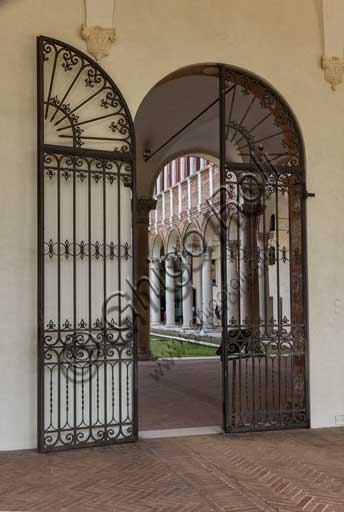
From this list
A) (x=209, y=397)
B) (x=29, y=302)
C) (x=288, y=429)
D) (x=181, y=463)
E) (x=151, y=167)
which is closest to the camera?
(x=181, y=463)

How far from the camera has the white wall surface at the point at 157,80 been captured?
244 inches

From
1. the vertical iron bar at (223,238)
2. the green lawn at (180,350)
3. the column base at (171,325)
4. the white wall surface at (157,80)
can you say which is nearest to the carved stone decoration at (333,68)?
the white wall surface at (157,80)

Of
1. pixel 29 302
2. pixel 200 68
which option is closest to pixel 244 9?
pixel 200 68

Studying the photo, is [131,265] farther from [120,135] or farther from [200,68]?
[200,68]

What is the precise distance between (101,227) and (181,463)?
2757 millimetres

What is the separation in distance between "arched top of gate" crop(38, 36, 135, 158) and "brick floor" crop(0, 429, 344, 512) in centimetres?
342

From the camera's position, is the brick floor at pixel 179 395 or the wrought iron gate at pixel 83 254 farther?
the brick floor at pixel 179 395

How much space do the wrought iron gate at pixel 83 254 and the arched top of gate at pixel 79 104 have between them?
0.01 meters

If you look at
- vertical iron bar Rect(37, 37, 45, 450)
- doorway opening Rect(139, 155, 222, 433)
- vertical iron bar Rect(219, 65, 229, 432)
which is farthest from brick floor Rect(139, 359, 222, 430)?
vertical iron bar Rect(37, 37, 45, 450)

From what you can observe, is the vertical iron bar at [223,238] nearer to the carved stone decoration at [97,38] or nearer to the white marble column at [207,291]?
the carved stone decoration at [97,38]

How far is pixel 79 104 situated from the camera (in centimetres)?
651

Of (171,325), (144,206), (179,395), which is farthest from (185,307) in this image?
(179,395)

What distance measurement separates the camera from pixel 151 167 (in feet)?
49.2

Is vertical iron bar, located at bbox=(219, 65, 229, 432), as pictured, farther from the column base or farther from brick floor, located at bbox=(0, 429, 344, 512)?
the column base
